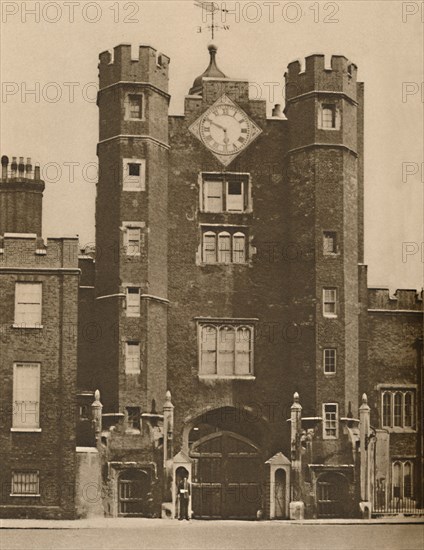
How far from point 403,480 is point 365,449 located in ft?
2.82

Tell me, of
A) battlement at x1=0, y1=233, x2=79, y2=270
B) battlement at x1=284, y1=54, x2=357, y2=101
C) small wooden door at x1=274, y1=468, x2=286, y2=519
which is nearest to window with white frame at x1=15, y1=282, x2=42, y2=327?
battlement at x1=0, y1=233, x2=79, y2=270

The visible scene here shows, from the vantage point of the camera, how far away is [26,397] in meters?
25.2

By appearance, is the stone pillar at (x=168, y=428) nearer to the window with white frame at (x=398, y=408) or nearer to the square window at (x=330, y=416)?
the square window at (x=330, y=416)

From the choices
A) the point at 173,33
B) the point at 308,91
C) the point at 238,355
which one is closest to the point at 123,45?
the point at 173,33

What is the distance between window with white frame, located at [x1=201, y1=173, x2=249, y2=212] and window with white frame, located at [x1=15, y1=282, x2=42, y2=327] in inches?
90.8

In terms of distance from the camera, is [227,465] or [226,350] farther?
[226,350]

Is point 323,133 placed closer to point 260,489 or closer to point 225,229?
point 225,229

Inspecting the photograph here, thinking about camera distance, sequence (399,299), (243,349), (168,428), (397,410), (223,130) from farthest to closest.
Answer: (223,130) → (168,428) → (243,349) → (399,299) → (397,410)

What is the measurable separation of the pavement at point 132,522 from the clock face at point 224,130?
452cm

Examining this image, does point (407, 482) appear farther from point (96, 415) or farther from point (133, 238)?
point (133, 238)

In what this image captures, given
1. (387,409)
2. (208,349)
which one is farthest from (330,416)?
(208,349)

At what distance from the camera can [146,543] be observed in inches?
926

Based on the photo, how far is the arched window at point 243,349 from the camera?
2542 centimetres

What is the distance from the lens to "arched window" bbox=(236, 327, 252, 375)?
2542cm
